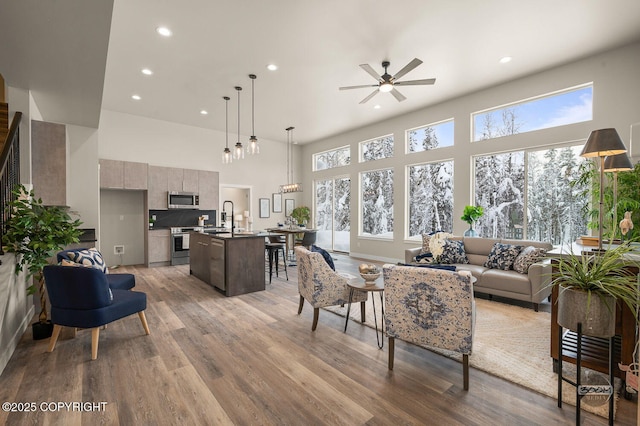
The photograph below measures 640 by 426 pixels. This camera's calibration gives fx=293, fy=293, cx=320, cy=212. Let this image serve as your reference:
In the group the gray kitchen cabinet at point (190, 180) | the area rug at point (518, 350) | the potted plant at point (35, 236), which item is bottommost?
the area rug at point (518, 350)

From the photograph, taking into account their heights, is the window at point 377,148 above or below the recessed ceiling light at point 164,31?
below

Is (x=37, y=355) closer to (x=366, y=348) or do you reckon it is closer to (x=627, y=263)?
(x=366, y=348)

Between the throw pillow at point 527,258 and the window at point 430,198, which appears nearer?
the throw pillow at point 527,258

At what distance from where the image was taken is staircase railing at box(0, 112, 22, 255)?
8.71ft

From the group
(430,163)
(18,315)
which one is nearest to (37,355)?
(18,315)

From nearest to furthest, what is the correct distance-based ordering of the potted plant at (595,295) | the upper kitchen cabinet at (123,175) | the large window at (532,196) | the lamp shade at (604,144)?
the potted plant at (595,295)
the lamp shade at (604,144)
the large window at (532,196)
the upper kitchen cabinet at (123,175)

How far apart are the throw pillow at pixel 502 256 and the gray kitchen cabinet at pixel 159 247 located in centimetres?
679

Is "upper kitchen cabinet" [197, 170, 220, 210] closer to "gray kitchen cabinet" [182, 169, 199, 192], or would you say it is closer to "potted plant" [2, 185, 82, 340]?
"gray kitchen cabinet" [182, 169, 199, 192]

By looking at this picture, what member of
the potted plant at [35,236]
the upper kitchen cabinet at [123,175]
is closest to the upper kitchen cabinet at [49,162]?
the potted plant at [35,236]

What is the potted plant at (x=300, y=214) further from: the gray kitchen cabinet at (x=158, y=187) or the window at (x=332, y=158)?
the gray kitchen cabinet at (x=158, y=187)

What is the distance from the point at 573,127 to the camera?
473 cm

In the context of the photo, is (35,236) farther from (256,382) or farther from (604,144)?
(604,144)

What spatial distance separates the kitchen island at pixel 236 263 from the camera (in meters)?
4.48

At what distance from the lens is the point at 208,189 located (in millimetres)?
7754
